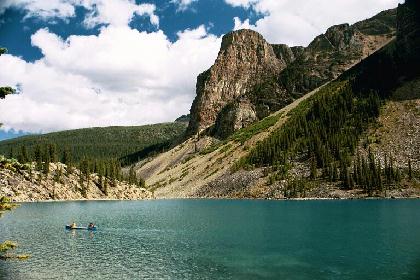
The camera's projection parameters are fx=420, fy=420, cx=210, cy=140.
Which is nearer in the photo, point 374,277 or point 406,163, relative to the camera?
point 374,277

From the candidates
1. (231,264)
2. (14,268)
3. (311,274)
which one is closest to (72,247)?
Answer: (14,268)

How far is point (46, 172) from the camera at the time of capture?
642 feet

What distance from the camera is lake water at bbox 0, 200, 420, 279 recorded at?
165 feet

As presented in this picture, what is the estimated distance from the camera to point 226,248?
217ft

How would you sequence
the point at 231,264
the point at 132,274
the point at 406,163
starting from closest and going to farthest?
the point at 132,274
the point at 231,264
the point at 406,163

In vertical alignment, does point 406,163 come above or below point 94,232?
above

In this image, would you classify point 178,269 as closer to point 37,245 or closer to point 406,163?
point 37,245

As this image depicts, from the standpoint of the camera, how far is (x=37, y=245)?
69688 mm

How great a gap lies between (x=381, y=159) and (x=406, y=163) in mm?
10630

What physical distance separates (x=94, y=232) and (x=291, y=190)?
115 metres

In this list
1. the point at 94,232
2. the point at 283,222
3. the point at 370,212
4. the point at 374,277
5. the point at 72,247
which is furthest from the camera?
the point at 370,212

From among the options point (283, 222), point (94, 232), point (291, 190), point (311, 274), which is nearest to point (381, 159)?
point (291, 190)

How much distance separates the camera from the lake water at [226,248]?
165 ft

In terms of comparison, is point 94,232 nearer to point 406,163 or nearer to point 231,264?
point 231,264
